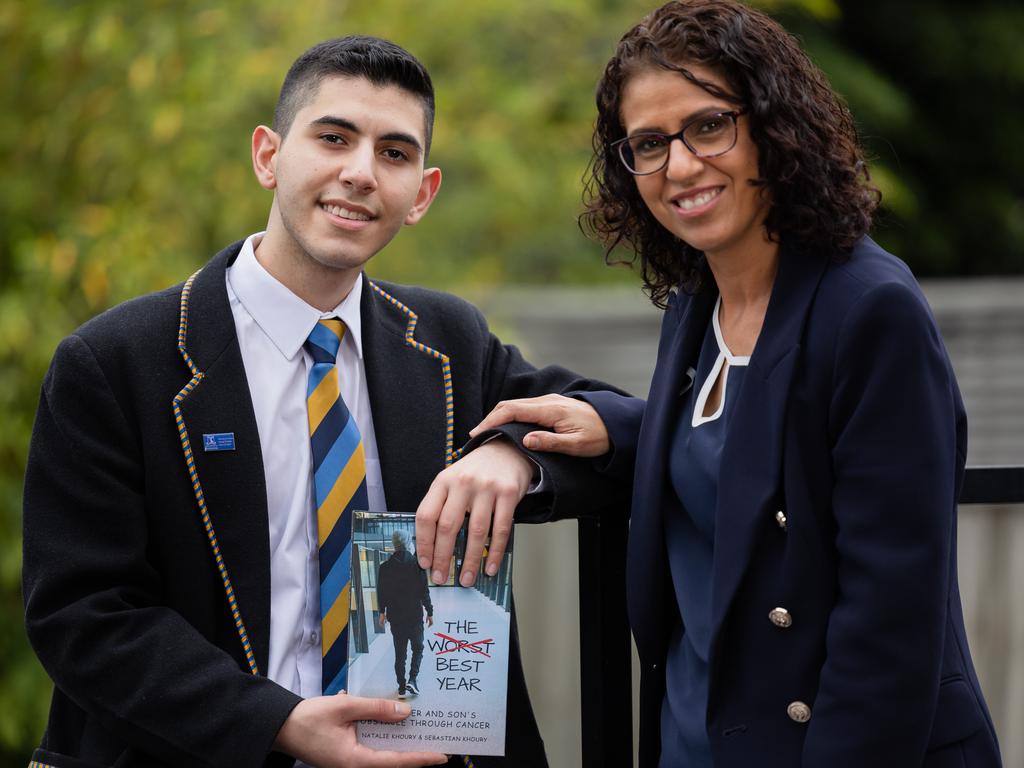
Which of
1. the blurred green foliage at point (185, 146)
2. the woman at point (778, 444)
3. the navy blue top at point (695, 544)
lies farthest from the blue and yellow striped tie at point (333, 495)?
the blurred green foliage at point (185, 146)

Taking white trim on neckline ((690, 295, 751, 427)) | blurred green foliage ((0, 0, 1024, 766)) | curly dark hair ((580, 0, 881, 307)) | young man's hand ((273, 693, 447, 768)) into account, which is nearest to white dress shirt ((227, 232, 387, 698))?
young man's hand ((273, 693, 447, 768))

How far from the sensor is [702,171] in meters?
2.14

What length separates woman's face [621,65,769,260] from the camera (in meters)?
2.13

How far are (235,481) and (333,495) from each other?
169mm

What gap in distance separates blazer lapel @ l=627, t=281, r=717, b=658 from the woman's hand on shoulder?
99 mm

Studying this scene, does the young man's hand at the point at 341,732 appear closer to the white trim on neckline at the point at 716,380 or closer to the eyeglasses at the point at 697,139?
the white trim on neckline at the point at 716,380

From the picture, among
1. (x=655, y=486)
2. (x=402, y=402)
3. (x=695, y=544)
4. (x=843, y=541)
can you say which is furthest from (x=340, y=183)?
(x=843, y=541)

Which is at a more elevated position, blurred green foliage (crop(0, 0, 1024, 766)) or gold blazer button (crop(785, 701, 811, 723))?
blurred green foliage (crop(0, 0, 1024, 766))

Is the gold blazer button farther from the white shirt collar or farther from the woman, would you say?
the white shirt collar

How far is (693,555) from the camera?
2.21 meters

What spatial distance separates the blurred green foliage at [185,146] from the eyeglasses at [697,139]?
1.32 meters

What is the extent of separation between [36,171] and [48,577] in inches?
116

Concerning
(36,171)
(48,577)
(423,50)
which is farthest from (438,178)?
(423,50)

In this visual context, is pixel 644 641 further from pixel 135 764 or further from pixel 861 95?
pixel 861 95
